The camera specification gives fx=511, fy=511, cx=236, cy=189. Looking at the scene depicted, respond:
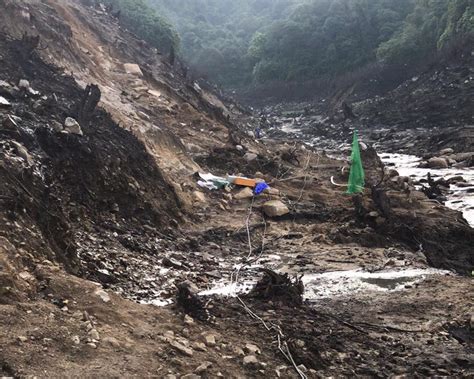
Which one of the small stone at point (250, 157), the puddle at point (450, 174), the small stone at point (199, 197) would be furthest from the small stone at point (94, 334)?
the small stone at point (250, 157)

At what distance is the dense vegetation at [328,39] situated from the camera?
3416 centimetres

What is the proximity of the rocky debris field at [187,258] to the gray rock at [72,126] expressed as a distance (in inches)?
1.2

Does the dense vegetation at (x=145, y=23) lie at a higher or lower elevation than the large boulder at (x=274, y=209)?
higher

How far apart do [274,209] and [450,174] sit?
815 cm

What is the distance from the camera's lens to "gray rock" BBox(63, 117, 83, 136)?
710 centimetres

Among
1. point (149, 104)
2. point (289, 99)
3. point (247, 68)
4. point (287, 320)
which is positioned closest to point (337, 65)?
point (289, 99)

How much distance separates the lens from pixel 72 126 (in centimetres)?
718

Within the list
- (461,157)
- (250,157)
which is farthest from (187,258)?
(461,157)

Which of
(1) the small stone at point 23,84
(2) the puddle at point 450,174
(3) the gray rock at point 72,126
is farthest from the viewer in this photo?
(2) the puddle at point 450,174

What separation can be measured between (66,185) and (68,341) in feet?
11.1

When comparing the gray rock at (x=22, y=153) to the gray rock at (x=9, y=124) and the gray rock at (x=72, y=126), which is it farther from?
the gray rock at (x=72, y=126)

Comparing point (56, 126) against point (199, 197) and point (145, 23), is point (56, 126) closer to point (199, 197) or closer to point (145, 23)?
point (199, 197)

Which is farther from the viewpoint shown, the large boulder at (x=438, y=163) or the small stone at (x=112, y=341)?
the large boulder at (x=438, y=163)

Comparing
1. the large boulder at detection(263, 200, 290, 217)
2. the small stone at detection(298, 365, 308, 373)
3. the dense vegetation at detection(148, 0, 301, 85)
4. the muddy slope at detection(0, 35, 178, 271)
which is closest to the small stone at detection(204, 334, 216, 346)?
the small stone at detection(298, 365, 308, 373)
